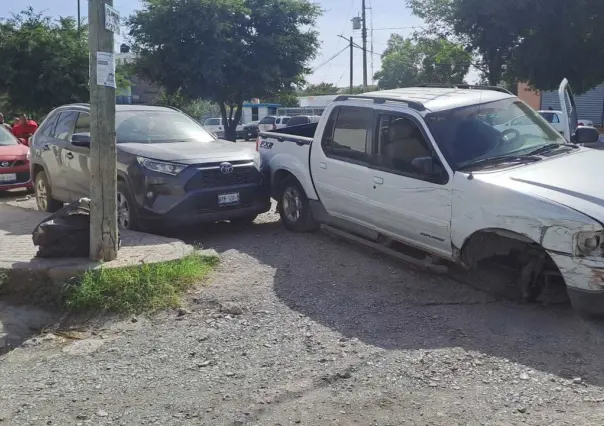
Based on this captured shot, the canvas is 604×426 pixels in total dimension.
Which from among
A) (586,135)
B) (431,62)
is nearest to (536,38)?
(431,62)

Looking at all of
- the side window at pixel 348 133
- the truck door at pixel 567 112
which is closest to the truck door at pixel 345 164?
the side window at pixel 348 133

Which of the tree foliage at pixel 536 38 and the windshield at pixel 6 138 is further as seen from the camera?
the tree foliage at pixel 536 38

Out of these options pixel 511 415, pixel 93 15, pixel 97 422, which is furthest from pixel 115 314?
pixel 511 415

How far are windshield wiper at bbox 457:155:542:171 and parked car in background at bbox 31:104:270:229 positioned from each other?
10.5 ft

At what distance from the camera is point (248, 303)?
565cm

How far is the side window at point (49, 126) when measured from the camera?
957 cm

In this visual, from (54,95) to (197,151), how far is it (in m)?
15.0

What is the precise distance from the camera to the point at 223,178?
7.84m

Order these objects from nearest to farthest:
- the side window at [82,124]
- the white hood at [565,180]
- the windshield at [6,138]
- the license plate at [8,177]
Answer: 1. the white hood at [565,180]
2. the side window at [82,124]
3. the license plate at [8,177]
4. the windshield at [6,138]

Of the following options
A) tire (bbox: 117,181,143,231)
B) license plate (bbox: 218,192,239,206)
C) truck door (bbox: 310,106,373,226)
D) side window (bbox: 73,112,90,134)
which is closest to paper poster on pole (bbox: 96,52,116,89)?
tire (bbox: 117,181,143,231)

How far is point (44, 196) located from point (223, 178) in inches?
140

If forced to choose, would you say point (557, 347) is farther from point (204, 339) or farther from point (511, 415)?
point (204, 339)

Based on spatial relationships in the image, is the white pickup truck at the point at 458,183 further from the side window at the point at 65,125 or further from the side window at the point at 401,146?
the side window at the point at 65,125

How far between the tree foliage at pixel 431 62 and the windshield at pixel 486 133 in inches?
737
